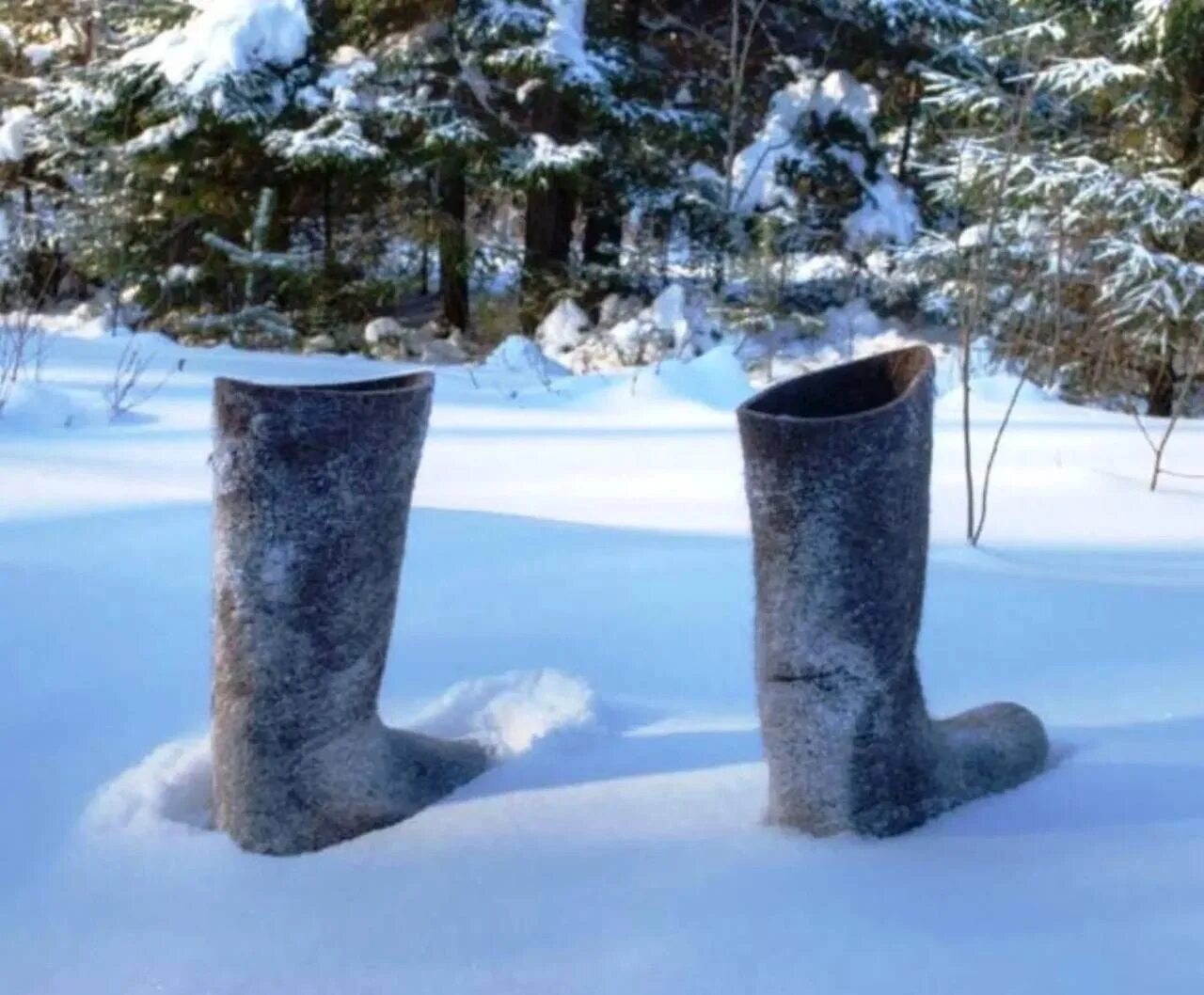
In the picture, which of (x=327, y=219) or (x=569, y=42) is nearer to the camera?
(x=569, y=42)

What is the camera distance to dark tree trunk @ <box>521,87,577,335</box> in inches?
436

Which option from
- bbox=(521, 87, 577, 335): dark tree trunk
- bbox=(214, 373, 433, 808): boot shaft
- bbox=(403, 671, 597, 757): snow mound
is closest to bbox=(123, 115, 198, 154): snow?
bbox=(521, 87, 577, 335): dark tree trunk

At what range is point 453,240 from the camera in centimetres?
1132

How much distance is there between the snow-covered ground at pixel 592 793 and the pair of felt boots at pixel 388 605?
6 centimetres

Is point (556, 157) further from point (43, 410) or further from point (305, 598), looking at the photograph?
point (305, 598)

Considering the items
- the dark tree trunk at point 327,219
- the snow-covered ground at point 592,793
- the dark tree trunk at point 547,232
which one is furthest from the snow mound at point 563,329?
the snow-covered ground at point 592,793

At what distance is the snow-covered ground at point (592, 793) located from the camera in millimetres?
1505

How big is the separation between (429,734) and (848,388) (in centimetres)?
82

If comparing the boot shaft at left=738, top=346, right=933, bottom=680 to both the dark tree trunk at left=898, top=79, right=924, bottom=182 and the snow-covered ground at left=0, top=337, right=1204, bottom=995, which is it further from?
the dark tree trunk at left=898, top=79, right=924, bottom=182

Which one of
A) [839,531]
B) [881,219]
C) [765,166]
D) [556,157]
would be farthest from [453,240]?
[839,531]

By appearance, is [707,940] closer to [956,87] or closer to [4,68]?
[956,87]

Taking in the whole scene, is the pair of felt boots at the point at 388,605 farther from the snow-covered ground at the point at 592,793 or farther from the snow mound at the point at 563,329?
the snow mound at the point at 563,329

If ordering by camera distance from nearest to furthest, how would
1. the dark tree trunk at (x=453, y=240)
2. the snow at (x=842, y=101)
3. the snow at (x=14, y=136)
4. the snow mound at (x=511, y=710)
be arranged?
the snow mound at (x=511, y=710), the dark tree trunk at (x=453, y=240), the snow at (x=842, y=101), the snow at (x=14, y=136)

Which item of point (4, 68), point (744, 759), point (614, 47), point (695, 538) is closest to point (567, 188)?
point (614, 47)
